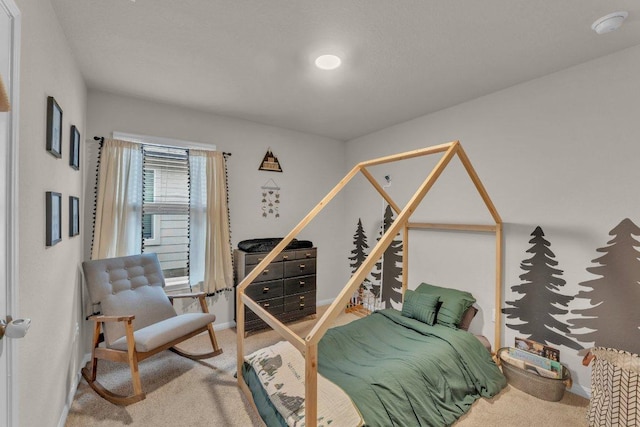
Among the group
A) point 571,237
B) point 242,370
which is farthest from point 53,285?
point 571,237

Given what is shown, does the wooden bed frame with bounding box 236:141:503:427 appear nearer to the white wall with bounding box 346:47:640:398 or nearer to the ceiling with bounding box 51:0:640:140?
the white wall with bounding box 346:47:640:398

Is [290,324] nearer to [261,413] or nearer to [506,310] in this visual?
[261,413]

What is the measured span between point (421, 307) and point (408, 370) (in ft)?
2.91

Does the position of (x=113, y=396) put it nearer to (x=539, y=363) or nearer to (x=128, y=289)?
(x=128, y=289)

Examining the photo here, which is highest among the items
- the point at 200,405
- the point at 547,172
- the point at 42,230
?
the point at 547,172

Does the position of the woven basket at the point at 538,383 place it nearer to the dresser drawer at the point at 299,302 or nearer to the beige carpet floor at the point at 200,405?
the beige carpet floor at the point at 200,405

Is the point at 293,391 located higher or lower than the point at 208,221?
lower

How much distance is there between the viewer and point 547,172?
232 centimetres

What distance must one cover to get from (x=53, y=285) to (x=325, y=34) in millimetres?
2286

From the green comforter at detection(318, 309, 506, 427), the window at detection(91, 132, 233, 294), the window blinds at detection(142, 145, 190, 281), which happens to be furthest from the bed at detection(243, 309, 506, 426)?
the window blinds at detection(142, 145, 190, 281)

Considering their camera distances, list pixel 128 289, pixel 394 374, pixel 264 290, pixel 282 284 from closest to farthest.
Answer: pixel 394 374, pixel 128 289, pixel 264 290, pixel 282 284

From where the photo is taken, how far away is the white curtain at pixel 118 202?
2.63 metres

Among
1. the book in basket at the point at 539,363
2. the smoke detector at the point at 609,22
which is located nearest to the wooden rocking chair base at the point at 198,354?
the book in basket at the point at 539,363

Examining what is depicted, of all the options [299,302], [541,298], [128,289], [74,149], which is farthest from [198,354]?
[541,298]
